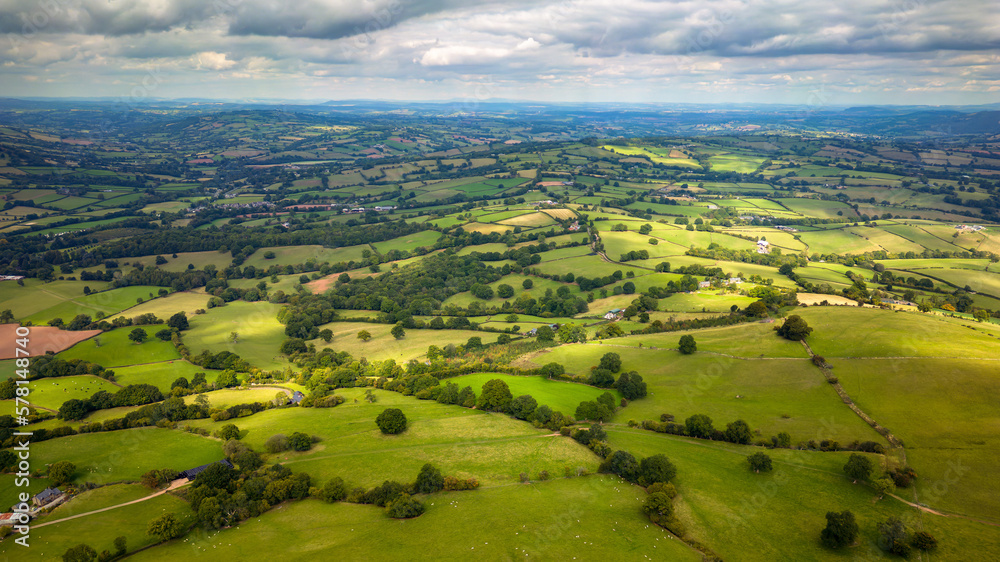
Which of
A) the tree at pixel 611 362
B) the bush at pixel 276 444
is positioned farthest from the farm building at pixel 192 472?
the tree at pixel 611 362

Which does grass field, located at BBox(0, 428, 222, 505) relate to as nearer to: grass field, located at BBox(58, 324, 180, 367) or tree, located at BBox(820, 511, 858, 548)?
grass field, located at BBox(58, 324, 180, 367)

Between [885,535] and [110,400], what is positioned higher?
[885,535]

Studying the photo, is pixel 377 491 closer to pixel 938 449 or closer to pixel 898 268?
pixel 938 449

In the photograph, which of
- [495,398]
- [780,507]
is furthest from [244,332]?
[780,507]

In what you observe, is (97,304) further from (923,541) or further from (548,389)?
(923,541)

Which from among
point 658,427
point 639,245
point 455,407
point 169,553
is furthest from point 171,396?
Result: point 639,245

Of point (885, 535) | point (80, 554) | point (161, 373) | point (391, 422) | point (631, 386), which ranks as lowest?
point (161, 373)

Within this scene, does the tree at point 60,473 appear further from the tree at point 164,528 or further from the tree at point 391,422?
the tree at point 391,422
